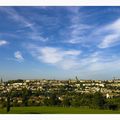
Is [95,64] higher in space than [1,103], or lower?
higher

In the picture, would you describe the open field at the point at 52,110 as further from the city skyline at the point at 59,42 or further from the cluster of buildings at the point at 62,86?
the city skyline at the point at 59,42

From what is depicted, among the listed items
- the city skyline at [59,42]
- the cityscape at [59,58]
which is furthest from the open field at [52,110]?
the city skyline at [59,42]

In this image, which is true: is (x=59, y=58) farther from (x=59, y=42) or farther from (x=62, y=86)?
(x=62, y=86)

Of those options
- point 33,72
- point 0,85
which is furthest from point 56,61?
point 0,85

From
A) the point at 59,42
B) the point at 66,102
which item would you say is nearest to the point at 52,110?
the point at 66,102

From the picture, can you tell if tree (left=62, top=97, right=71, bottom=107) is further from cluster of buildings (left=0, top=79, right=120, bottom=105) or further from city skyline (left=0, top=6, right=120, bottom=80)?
city skyline (left=0, top=6, right=120, bottom=80)

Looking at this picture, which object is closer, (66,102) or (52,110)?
(52,110)
